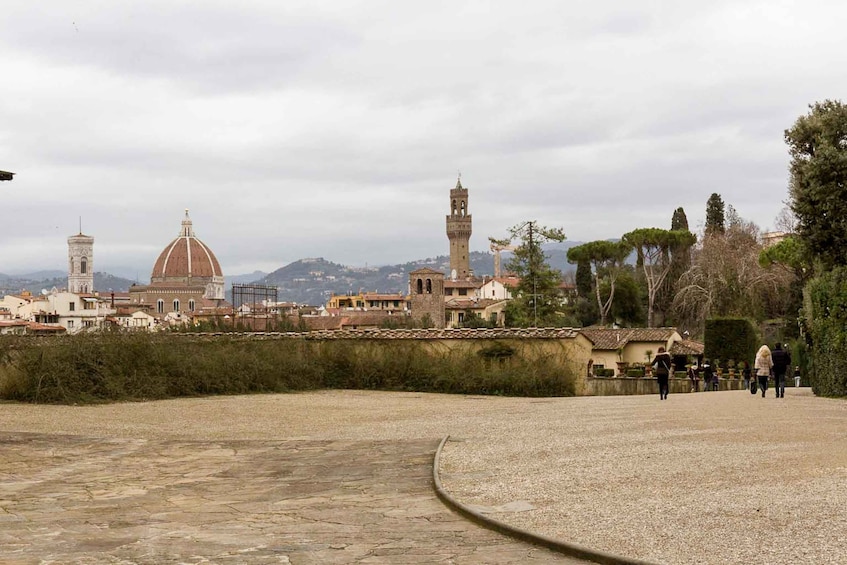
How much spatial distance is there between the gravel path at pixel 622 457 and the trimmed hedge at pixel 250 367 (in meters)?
1.39

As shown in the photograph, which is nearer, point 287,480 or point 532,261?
point 287,480

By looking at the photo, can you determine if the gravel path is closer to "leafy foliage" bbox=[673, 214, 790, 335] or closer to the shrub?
the shrub

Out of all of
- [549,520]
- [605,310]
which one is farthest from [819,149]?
[605,310]

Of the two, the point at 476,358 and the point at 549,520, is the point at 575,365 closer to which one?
the point at 476,358

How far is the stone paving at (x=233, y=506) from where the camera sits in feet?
22.6

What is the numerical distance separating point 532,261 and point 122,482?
48374mm

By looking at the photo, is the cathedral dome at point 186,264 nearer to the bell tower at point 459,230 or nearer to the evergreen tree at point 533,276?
the bell tower at point 459,230

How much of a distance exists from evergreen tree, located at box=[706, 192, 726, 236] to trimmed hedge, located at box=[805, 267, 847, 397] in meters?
50.1

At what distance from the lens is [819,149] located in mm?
19125

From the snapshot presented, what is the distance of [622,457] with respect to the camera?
10.1m

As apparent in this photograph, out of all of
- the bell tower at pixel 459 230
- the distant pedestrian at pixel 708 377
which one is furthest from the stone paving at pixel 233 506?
the bell tower at pixel 459 230

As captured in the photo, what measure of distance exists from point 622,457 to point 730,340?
34.7m

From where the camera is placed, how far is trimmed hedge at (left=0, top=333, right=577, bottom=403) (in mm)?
20406

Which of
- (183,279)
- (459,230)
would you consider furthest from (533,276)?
(183,279)
